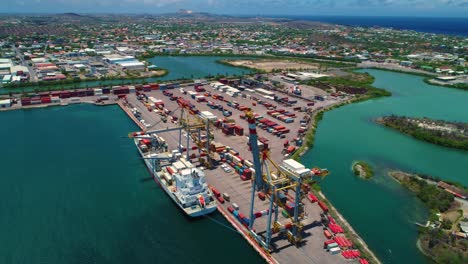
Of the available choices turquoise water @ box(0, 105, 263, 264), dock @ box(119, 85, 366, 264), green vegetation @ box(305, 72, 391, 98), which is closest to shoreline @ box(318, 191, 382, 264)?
dock @ box(119, 85, 366, 264)

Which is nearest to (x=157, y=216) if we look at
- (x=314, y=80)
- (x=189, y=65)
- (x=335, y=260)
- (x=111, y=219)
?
(x=111, y=219)

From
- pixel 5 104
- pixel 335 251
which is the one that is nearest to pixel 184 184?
pixel 335 251

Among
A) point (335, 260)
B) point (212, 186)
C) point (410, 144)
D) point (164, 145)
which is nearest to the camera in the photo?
point (335, 260)

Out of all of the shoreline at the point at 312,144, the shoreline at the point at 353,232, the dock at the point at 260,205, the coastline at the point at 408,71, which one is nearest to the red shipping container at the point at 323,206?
the dock at the point at 260,205

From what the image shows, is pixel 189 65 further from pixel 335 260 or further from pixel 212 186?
pixel 335 260

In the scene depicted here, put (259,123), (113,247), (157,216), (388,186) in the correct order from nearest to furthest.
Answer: (113,247) < (157,216) < (388,186) < (259,123)

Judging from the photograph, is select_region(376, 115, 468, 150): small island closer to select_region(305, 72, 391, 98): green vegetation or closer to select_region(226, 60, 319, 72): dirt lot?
select_region(305, 72, 391, 98): green vegetation
